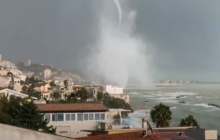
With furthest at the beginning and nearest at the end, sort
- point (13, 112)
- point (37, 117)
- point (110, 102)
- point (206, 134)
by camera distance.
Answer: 1. point (110, 102)
2. point (13, 112)
3. point (37, 117)
4. point (206, 134)

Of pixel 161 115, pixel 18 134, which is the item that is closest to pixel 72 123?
pixel 161 115

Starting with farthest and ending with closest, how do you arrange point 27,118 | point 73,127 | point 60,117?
point 60,117
point 73,127
point 27,118

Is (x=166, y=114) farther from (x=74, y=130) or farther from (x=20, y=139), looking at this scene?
(x=20, y=139)

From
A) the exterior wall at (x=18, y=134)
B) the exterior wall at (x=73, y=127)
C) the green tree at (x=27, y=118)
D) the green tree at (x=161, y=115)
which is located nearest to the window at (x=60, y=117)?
the exterior wall at (x=73, y=127)

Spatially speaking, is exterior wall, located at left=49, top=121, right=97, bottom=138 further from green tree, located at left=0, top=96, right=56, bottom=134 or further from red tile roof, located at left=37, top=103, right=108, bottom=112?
green tree, located at left=0, top=96, right=56, bottom=134

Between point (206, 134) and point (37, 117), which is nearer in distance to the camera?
point (206, 134)

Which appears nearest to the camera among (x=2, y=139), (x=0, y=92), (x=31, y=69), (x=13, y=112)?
(x=2, y=139)

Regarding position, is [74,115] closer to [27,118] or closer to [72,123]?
[72,123]

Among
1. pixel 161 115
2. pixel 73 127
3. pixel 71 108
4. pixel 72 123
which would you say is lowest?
pixel 73 127

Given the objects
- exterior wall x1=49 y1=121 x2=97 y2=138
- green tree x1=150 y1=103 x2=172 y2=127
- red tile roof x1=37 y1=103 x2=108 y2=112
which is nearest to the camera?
exterior wall x1=49 y1=121 x2=97 y2=138

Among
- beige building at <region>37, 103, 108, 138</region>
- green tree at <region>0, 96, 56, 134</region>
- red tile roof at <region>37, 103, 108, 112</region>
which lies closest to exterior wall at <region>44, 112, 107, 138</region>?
beige building at <region>37, 103, 108, 138</region>

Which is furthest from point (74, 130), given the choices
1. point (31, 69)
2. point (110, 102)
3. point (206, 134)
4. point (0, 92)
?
point (31, 69)
